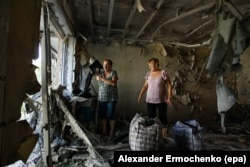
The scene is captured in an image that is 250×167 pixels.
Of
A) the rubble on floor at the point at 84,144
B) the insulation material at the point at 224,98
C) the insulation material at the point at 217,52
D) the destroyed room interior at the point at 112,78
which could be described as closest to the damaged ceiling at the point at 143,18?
the destroyed room interior at the point at 112,78

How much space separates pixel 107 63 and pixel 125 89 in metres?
1.69

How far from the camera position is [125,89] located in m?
5.77

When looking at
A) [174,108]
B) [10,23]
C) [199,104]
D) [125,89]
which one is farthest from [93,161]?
[199,104]

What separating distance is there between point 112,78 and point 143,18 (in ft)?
3.81

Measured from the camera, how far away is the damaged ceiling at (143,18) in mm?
3418

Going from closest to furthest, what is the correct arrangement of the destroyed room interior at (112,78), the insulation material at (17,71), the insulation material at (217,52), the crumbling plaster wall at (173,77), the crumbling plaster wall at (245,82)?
the insulation material at (17,71) < the destroyed room interior at (112,78) < the insulation material at (217,52) < the crumbling plaster wall at (173,77) < the crumbling plaster wall at (245,82)

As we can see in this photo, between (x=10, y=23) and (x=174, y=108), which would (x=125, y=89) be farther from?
(x=10, y=23)

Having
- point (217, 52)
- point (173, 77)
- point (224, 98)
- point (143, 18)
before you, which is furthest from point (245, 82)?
point (217, 52)

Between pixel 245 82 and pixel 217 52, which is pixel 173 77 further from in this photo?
pixel 217 52

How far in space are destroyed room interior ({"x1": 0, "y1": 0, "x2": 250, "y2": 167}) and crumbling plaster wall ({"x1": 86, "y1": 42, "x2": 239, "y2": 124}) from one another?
0.08ft

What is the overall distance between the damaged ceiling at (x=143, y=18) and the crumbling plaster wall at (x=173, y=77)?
0.27m

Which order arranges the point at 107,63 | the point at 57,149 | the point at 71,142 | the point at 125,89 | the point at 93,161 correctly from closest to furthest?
the point at 93,161, the point at 57,149, the point at 71,142, the point at 107,63, the point at 125,89

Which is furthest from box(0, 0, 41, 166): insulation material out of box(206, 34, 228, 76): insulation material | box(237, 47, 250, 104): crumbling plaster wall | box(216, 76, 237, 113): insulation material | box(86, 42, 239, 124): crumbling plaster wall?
box(237, 47, 250, 104): crumbling plaster wall

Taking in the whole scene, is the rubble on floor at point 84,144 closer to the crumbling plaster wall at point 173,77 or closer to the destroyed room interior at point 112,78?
the destroyed room interior at point 112,78
